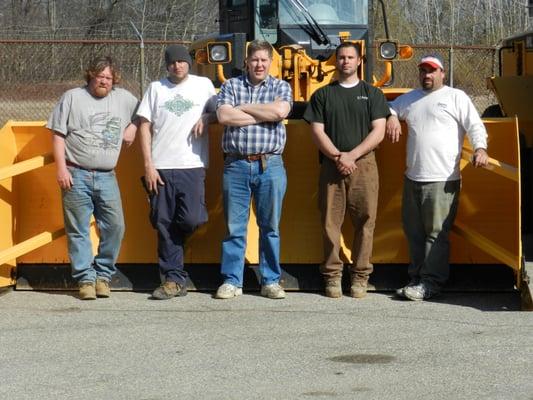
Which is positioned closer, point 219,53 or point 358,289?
point 358,289

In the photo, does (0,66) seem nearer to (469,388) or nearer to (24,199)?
(24,199)

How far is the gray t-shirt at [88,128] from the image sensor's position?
27.6 feet

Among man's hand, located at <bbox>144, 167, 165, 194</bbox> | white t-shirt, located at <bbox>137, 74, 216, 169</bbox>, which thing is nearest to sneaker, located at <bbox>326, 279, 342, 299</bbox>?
white t-shirt, located at <bbox>137, 74, 216, 169</bbox>

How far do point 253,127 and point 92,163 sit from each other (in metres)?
1.22

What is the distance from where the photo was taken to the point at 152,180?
27.8 ft

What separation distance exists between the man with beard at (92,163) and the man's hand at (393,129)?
191 cm

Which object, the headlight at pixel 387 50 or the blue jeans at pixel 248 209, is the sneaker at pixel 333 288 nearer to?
A: the blue jeans at pixel 248 209

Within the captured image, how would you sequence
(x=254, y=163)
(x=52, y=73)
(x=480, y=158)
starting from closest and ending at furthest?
(x=480, y=158) < (x=254, y=163) < (x=52, y=73)

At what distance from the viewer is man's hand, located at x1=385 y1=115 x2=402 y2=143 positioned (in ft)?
27.8

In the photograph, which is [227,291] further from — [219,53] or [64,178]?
[219,53]

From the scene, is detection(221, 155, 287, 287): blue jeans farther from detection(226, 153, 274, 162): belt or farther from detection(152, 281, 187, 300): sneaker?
detection(152, 281, 187, 300): sneaker

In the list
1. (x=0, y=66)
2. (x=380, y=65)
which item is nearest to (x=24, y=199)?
(x=380, y=65)

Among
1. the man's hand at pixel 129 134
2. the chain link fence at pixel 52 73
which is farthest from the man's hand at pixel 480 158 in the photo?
the chain link fence at pixel 52 73

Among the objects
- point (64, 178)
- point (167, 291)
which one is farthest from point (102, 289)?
point (64, 178)
